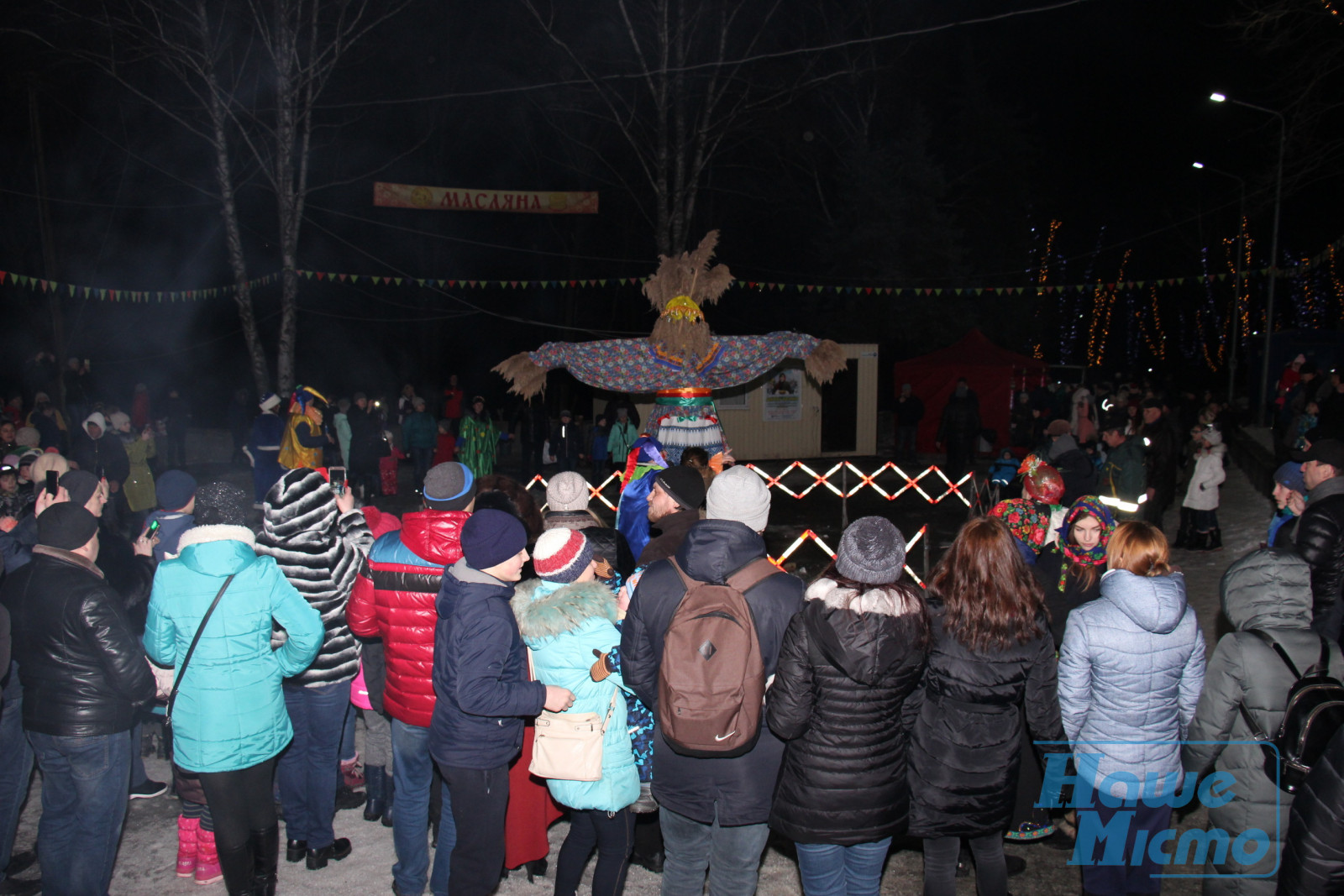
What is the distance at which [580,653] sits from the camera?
327cm

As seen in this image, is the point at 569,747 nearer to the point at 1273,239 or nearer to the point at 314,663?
the point at 314,663

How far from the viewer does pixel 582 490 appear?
4.60 meters

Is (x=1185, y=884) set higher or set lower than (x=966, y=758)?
lower

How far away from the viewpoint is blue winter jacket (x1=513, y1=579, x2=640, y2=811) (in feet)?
10.6

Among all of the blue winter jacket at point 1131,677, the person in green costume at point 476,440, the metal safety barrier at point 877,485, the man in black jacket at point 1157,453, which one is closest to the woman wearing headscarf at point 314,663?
the blue winter jacket at point 1131,677

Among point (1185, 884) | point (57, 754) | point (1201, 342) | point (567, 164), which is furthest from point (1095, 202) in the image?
point (57, 754)

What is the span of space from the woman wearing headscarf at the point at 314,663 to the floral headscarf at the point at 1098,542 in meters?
3.62

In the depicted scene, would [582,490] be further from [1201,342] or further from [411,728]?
[1201,342]

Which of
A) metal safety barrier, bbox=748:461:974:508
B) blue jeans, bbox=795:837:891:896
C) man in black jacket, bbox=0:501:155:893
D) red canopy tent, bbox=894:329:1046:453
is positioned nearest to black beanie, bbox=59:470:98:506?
man in black jacket, bbox=0:501:155:893

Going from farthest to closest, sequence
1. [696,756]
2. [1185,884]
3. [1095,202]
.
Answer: [1095,202] < [1185,884] < [696,756]

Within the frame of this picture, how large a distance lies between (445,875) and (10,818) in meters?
2.02

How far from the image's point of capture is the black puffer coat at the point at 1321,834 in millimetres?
2461

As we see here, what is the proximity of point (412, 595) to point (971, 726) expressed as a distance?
228 cm

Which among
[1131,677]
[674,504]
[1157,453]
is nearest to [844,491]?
[1157,453]
